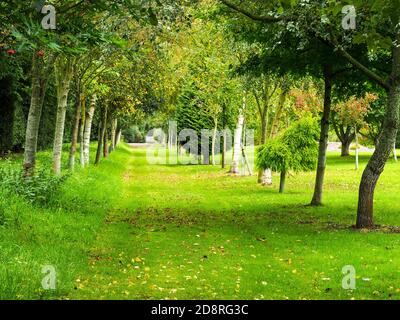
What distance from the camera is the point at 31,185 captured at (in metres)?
15.7

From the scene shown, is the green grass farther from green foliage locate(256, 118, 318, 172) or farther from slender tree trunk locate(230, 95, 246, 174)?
slender tree trunk locate(230, 95, 246, 174)

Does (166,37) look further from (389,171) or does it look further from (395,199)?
(389,171)

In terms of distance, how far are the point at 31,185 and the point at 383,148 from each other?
950 centimetres

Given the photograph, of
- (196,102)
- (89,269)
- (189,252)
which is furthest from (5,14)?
(196,102)

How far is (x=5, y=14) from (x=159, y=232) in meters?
8.20

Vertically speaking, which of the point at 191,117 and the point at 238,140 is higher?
the point at 191,117

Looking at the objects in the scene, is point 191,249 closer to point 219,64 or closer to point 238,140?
point 219,64

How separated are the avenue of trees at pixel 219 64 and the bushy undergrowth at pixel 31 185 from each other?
64 cm

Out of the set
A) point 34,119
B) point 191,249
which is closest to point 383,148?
point 191,249

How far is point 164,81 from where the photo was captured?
2575cm

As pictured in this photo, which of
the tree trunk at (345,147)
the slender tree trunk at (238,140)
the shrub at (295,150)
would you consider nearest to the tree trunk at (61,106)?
the shrub at (295,150)

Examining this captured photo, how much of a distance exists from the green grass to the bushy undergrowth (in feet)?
1.09

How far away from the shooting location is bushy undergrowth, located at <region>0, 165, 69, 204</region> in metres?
14.8

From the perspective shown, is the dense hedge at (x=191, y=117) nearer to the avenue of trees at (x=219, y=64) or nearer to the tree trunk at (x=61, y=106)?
Result: the avenue of trees at (x=219, y=64)
